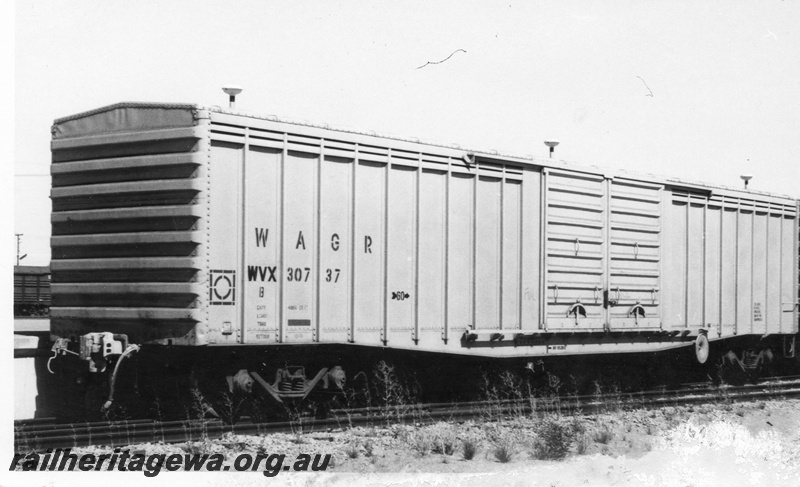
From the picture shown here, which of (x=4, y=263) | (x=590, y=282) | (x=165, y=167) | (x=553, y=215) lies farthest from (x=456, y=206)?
(x=4, y=263)

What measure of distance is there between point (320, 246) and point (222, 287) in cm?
144

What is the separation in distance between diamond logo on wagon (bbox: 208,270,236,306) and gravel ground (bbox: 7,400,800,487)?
1494mm

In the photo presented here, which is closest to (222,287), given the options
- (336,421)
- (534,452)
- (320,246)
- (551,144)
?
(320,246)

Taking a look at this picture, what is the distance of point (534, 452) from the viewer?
9836mm

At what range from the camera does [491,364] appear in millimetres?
14211

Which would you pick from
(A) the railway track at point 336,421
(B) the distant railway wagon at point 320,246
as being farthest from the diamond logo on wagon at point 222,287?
(A) the railway track at point 336,421

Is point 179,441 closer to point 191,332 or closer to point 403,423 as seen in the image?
point 191,332

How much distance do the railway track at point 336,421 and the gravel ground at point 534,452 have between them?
30 cm

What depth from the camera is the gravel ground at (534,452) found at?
8.83 metres

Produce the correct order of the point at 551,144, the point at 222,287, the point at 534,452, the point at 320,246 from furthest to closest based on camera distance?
the point at 551,144 → the point at 320,246 → the point at 222,287 → the point at 534,452

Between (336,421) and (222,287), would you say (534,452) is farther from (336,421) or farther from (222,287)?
(222,287)

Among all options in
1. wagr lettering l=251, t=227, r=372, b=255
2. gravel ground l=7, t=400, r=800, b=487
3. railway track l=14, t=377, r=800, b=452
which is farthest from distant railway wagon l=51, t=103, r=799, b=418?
gravel ground l=7, t=400, r=800, b=487

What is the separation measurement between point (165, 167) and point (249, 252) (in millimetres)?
1330

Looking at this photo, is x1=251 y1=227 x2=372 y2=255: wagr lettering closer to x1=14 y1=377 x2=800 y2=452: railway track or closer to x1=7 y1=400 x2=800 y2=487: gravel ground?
x1=14 y1=377 x2=800 y2=452: railway track
